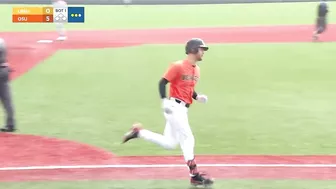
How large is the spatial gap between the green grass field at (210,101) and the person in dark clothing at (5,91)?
1.24 feet

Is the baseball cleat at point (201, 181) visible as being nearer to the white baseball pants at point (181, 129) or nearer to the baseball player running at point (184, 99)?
the baseball player running at point (184, 99)

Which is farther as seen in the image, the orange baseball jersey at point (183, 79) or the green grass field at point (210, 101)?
the green grass field at point (210, 101)

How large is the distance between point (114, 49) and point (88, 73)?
5.75 meters

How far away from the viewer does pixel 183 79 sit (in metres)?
7.20

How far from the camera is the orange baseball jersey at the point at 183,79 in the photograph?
7105 millimetres

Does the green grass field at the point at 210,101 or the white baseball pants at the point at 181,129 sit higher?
the white baseball pants at the point at 181,129

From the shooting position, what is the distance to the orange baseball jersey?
7.11m

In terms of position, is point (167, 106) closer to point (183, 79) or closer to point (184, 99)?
point (184, 99)

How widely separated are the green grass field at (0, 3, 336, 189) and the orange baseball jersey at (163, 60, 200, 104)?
47.6 inches

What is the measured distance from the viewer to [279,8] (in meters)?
43.4
